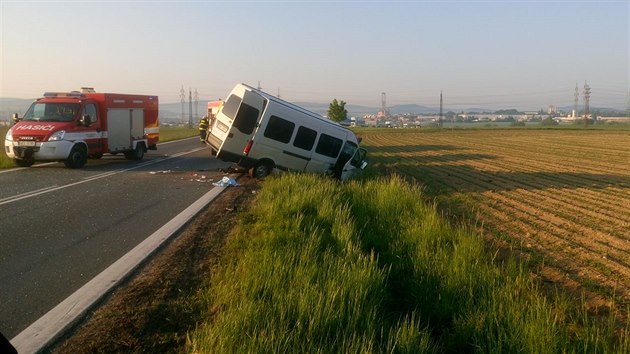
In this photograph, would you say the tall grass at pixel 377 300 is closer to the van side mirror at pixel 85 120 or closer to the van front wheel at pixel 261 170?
the van front wheel at pixel 261 170

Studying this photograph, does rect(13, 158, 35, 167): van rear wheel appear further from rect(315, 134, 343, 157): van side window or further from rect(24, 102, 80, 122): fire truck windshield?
rect(315, 134, 343, 157): van side window

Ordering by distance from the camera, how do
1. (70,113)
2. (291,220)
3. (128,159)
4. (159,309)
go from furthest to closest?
1. (128,159)
2. (70,113)
3. (291,220)
4. (159,309)

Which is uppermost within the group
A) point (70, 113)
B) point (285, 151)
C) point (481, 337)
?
point (70, 113)

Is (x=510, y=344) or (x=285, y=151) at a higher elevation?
(x=285, y=151)

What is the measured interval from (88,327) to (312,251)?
2516 mm

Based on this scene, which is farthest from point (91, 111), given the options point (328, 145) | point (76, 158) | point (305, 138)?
point (328, 145)

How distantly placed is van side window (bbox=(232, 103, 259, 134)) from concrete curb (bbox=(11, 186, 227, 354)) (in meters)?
7.84

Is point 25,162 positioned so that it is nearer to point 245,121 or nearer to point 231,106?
point 231,106

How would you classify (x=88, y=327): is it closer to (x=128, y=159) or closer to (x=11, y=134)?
(x=11, y=134)

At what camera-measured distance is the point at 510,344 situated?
417 centimetres

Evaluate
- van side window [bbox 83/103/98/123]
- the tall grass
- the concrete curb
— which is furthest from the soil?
van side window [bbox 83/103/98/123]

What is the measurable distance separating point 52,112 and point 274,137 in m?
8.12

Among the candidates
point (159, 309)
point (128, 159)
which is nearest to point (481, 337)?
point (159, 309)

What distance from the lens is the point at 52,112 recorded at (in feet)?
60.1
